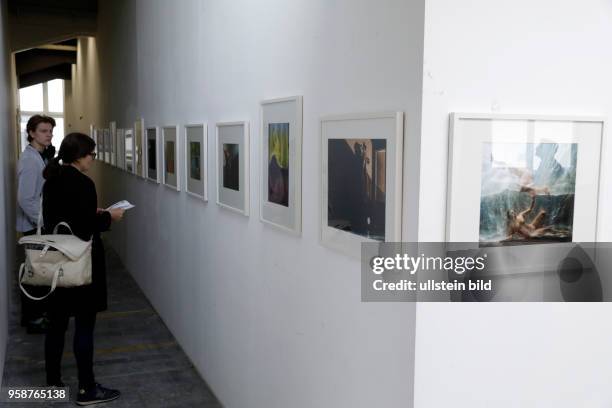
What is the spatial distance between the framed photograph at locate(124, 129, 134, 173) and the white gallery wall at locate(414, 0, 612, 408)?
18.9 feet

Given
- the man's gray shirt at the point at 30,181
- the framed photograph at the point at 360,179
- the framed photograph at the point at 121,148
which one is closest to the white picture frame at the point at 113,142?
the framed photograph at the point at 121,148

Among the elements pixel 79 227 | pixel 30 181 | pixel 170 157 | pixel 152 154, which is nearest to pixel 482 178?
pixel 79 227

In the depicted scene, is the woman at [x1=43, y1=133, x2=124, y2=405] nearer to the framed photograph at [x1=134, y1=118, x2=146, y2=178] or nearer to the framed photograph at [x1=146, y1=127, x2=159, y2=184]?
the framed photograph at [x1=146, y1=127, x2=159, y2=184]

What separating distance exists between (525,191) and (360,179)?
0.57m

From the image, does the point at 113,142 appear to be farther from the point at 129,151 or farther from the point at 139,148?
the point at 139,148

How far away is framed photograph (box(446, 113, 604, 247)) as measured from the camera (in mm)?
1833

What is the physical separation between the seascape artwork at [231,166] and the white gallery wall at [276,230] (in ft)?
0.60

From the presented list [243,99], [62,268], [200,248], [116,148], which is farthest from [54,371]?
[116,148]

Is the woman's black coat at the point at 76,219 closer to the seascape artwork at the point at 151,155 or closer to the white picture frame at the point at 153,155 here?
the white picture frame at the point at 153,155

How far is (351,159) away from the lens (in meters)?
2.18

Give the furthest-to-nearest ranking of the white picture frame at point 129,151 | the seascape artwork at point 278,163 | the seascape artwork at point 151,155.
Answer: the white picture frame at point 129,151, the seascape artwork at point 151,155, the seascape artwork at point 278,163

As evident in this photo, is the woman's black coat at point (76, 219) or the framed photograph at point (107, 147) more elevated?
the framed photograph at point (107, 147)

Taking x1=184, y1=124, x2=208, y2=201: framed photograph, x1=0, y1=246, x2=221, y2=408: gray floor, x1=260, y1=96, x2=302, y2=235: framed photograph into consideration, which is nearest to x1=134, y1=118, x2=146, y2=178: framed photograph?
x1=0, y1=246, x2=221, y2=408: gray floor

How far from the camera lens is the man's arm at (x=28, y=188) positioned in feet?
17.2
